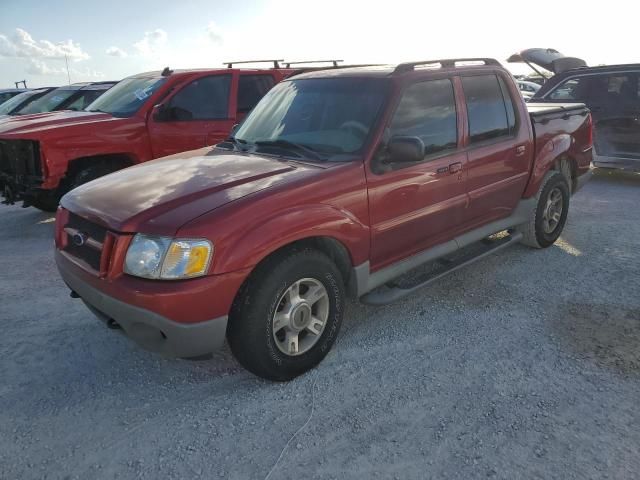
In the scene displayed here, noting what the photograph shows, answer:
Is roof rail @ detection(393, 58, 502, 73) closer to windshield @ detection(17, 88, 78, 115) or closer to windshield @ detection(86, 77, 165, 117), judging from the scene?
windshield @ detection(86, 77, 165, 117)

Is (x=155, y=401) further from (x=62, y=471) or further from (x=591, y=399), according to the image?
(x=591, y=399)

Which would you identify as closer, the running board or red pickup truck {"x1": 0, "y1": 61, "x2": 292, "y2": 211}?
the running board

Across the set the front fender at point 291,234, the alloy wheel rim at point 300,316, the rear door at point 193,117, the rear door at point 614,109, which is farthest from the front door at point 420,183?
the rear door at point 614,109

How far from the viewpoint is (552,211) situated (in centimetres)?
509

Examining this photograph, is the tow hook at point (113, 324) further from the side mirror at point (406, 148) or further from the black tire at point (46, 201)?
the black tire at point (46, 201)

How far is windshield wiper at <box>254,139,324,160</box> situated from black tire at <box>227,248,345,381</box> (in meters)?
0.72

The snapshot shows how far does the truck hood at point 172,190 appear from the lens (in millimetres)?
2652

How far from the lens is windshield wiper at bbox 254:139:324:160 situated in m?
3.34

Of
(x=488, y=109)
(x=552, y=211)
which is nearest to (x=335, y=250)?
(x=488, y=109)

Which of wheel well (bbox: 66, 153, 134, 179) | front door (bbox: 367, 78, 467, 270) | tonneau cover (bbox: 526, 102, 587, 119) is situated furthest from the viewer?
Result: wheel well (bbox: 66, 153, 134, 179)

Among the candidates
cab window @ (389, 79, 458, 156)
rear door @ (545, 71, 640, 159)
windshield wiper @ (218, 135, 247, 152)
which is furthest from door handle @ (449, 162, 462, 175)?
rear door @ (545, 71, 640, 159)

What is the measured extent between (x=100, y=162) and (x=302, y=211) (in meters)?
4.42

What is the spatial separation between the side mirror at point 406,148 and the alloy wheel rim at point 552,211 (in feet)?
7.84

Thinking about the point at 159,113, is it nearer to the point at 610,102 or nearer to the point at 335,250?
the point at 335,250
